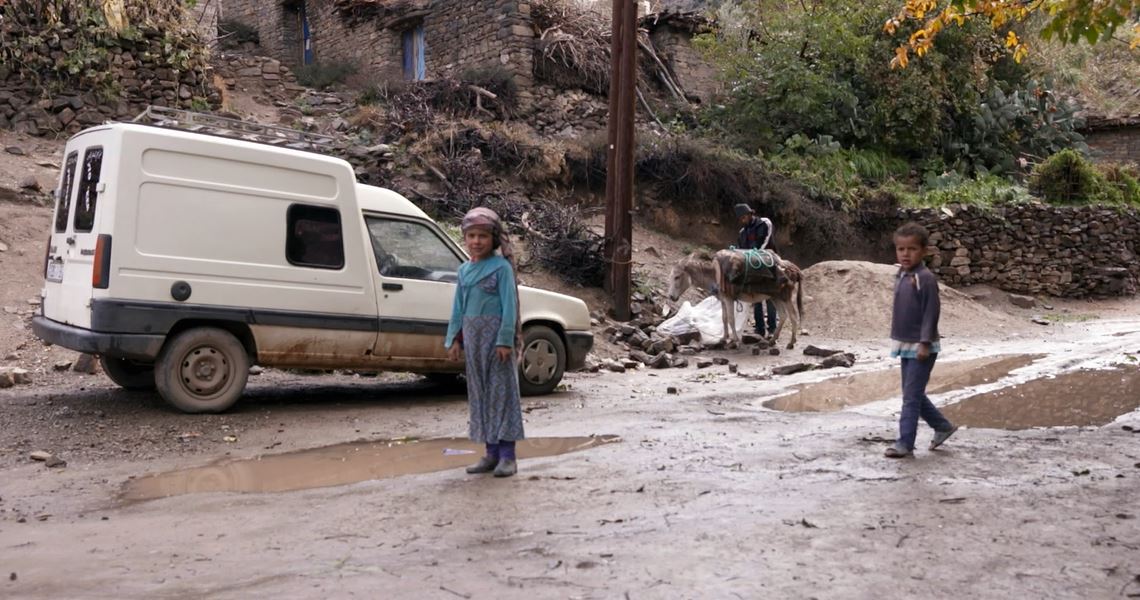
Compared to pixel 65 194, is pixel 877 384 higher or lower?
lower

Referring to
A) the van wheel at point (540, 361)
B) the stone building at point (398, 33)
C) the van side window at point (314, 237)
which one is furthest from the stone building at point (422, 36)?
the van side window at point (314, 237)

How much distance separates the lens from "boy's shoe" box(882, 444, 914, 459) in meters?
5.84

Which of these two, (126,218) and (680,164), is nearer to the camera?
(126,218)

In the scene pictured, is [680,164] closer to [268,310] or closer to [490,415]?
[268,310]

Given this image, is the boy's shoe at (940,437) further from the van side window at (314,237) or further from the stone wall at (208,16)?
the stone wall at (208,16)

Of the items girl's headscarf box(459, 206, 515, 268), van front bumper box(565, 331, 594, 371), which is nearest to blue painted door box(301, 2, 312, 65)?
van front bumper box(565, 331, 594, 371)

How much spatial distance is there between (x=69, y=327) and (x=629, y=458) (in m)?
4.51

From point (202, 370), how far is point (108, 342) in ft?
2.51

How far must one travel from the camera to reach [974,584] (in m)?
3.49

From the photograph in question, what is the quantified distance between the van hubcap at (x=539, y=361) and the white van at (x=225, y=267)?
0.68 m

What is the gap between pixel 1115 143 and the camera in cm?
2731

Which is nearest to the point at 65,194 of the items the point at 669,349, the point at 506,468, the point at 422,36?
the point at 506,468

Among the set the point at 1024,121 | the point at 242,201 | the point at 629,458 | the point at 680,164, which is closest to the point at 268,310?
the point at 242,201

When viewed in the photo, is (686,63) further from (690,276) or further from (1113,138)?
(1113,138)
